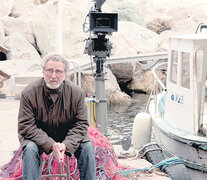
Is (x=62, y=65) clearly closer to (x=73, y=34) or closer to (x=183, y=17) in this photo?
(x=73, y=34)

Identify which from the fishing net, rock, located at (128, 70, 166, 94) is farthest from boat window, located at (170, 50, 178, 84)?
rock, located at (128, 70, 166, 94)

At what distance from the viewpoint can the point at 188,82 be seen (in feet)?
21.3

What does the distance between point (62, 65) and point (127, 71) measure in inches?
709

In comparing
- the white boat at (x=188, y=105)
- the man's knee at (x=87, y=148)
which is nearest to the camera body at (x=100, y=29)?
the white boat at (x=188, y=105)

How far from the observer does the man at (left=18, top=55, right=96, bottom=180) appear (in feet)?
11.7

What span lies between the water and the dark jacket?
6408 millimetres

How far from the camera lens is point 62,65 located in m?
3.70

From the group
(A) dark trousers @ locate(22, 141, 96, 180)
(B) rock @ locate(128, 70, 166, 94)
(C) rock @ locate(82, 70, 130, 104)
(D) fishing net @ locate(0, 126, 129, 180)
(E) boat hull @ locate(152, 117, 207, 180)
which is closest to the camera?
(A) dark trousers @ locate(22, 141, 96, 180)

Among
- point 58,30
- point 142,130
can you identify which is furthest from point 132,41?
point 142,130

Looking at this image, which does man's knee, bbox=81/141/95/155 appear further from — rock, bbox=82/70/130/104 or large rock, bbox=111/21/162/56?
large rock, bbox=111/21/162/56

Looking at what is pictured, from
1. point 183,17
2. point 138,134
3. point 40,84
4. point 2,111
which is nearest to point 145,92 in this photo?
point 2,111

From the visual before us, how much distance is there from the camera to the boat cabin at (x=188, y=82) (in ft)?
20.6

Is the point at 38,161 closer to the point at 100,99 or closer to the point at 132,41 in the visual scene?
the point at 100,99

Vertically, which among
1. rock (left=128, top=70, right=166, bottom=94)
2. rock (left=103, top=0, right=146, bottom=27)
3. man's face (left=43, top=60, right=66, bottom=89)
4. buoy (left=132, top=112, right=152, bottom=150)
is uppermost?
rock (left=103, top=0, right=146, bottom=27)
